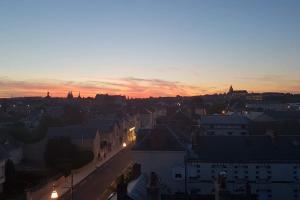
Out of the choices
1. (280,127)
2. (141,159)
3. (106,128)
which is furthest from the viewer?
(106,128)

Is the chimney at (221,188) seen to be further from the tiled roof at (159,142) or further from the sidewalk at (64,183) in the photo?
the tiled roof at (159,142)

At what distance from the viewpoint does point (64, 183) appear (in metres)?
44.1

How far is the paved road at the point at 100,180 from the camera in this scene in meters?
38.9

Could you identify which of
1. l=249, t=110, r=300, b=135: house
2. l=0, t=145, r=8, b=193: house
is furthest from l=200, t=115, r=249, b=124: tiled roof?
l=0, t=145, r=8, b=193: house

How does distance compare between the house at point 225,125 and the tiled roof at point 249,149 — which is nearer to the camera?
the tiled roof at point 249,149

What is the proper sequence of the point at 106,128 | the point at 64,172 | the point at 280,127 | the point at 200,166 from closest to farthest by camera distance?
the point at 200,166 → the point at 64,172 → the point at 280,127 → the point at 106,128

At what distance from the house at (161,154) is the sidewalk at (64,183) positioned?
7.34m

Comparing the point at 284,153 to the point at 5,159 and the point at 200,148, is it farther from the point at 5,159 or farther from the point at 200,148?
the point at 5,159

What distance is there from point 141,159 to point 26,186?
10.1 m

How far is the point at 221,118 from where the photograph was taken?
242ft

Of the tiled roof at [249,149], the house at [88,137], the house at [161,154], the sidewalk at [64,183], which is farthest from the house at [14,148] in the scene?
the tiled roof at [249,149]

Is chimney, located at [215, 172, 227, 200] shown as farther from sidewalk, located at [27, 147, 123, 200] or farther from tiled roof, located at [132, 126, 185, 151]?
tiled roof, located at [132, 126, 185, 151]

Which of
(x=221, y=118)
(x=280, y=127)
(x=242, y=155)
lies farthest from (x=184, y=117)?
(x=242, y=155)

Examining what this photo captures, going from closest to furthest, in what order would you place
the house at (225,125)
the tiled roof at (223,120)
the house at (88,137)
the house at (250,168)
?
the house at (250,168) → the house at (88,137) → the house at (225,125) → the tiled roof at (223,120)
